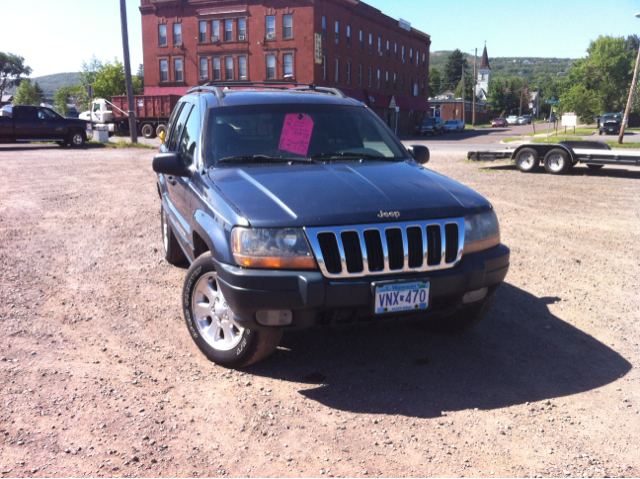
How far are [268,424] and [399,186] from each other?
5.58 ft

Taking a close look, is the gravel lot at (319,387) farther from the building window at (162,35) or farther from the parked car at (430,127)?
the building window at (162,35)

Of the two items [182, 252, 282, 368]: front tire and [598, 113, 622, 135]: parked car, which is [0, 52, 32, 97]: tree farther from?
[182, 252, 282, 368]: front tire

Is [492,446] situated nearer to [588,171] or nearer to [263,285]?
[263,285]

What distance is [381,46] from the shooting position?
56.3 meters

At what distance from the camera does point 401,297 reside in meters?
3.30

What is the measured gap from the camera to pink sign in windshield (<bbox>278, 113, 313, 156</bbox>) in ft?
14.2

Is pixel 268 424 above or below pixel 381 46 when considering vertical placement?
below

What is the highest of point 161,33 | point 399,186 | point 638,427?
point 161,33

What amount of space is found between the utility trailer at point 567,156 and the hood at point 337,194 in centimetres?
1175

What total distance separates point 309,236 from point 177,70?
47.9 meters

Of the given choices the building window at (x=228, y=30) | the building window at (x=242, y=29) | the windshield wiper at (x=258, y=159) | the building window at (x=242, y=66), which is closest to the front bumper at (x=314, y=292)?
the windshield wiper at (x=258, y=159)

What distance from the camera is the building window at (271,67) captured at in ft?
148

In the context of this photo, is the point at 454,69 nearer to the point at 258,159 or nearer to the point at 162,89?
the point at 162,89

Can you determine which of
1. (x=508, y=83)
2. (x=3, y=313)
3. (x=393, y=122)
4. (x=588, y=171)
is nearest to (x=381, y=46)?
(x=393, y=122)
